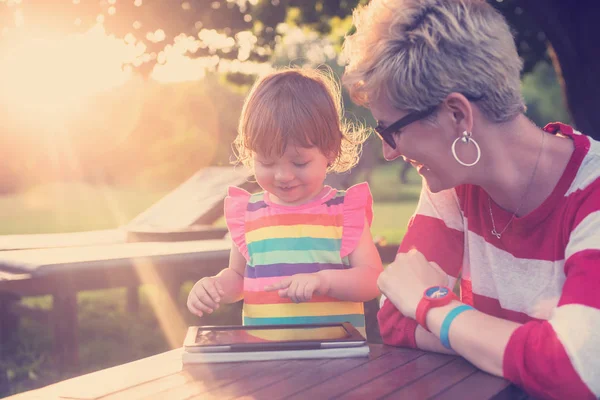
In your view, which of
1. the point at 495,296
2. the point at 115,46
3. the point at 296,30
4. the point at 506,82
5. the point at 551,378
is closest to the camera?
the point at 551,378

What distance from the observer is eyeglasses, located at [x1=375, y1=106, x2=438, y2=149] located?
2.01 meters

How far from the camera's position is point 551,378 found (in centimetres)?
161

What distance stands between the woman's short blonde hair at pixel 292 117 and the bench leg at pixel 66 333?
2.76m

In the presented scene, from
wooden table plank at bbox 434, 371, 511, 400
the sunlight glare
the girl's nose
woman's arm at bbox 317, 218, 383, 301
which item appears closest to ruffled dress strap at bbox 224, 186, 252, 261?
the girl's nose

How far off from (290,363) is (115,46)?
16.1 ft

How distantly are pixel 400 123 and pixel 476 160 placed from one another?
254mm

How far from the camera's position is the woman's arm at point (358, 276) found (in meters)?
2.37

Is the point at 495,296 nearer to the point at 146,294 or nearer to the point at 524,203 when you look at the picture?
the point at 524,203

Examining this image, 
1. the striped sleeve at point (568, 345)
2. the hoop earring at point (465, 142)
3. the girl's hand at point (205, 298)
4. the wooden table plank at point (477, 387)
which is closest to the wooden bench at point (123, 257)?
the girl's hand at point (205, 298)

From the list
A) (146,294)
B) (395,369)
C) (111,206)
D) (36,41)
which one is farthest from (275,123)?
(111,206)

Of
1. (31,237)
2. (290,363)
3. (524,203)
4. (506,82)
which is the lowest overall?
(31,237)

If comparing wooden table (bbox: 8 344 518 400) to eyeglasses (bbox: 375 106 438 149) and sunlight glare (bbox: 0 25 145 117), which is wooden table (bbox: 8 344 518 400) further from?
sunlight glare (bbox: 0 25 145 117)

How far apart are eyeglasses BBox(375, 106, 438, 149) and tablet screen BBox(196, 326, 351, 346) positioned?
61 cm

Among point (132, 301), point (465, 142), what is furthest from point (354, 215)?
point (132, 301)
